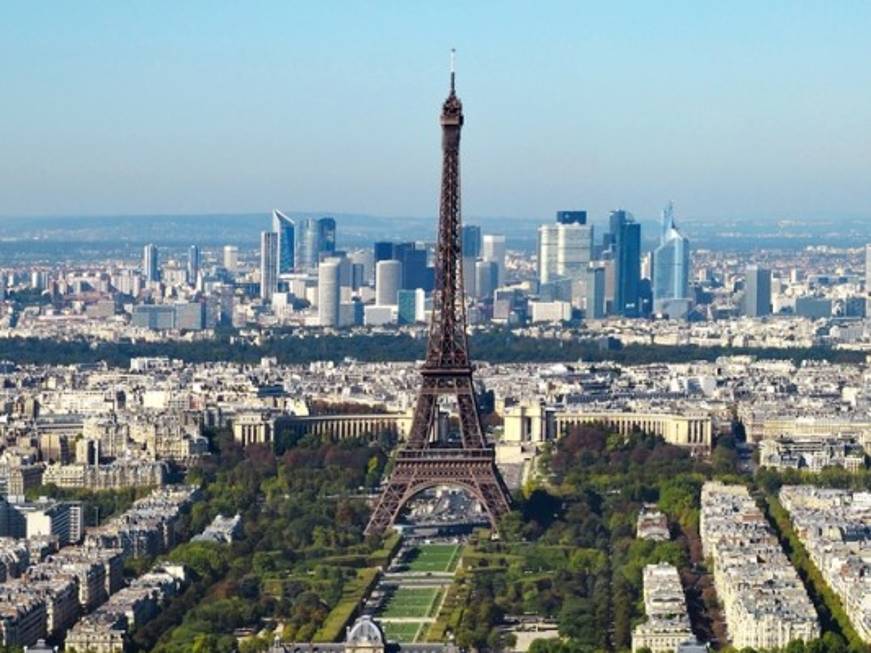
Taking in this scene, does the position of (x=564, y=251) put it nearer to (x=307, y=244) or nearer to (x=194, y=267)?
(x=307, y=244)

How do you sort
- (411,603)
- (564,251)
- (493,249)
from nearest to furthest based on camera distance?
(411,603) < (564,251) < (493,249)

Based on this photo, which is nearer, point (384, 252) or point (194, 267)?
point (384, 252)

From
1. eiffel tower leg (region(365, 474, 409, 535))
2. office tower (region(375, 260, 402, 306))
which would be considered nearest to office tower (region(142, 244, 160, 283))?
office tower (region(375, 260, 402, 306))

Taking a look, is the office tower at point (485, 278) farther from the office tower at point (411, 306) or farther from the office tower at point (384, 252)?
the office tower at point (411, 306)

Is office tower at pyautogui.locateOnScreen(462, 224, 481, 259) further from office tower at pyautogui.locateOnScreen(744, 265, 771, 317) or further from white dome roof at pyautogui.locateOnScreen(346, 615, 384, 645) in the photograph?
white dome roof at pyautogui.locateOnScreen(346, 615, 384, 645)

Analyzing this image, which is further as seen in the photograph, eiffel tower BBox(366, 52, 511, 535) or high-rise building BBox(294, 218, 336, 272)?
high-rise building BBox(294, 218, 336, 272)

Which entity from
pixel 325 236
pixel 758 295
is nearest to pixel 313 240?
pixel 325 236
